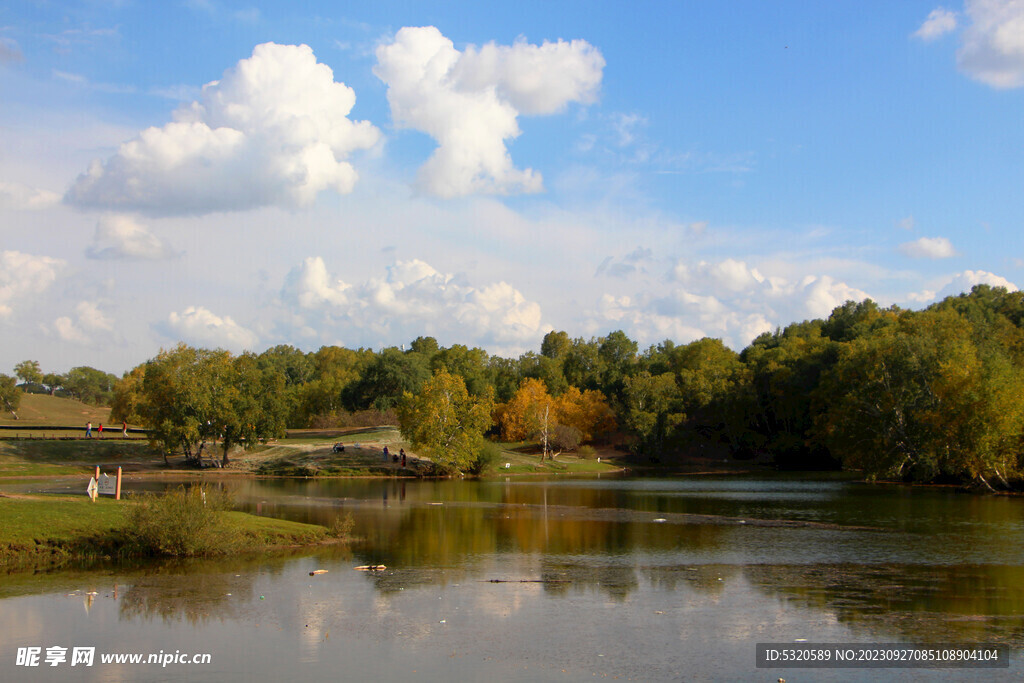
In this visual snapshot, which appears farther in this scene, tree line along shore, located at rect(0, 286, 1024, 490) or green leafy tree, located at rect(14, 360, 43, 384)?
green leafy tree, located at rect(14, 360, 43, 384)

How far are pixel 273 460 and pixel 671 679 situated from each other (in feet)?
220

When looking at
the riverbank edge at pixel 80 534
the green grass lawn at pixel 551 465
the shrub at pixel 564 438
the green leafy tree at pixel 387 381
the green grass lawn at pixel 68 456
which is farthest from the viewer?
the green leafy tree at pixel 387 381

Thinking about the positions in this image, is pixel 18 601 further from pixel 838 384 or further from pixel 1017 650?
pixel 838 384

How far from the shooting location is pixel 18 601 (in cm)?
1819

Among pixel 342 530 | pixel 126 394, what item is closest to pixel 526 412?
pixel 126 394

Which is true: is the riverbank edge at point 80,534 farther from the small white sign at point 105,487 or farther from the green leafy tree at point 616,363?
the green leafy tree at point 616,363

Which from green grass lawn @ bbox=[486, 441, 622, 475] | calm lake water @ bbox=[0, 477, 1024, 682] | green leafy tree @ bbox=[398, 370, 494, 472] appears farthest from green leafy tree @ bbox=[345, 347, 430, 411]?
calm lake water @ bbox=[0, 477, 1024, 682]

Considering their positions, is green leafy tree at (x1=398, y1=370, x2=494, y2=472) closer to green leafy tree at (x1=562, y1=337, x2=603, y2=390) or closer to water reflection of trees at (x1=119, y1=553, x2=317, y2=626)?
water reflection of trees at (x1=119, y1=553, x2=317, y2=626)

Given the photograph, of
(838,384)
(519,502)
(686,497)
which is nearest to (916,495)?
(686,497)

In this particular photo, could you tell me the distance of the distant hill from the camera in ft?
415

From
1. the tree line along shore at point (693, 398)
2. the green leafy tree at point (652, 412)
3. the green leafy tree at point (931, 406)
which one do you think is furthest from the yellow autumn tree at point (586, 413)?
the green leafy tree at point (931, 406)

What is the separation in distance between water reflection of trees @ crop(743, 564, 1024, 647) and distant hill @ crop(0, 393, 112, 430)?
124m

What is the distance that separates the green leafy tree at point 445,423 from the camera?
2891 inches

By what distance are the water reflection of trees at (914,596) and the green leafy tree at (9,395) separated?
14079 centimetres
